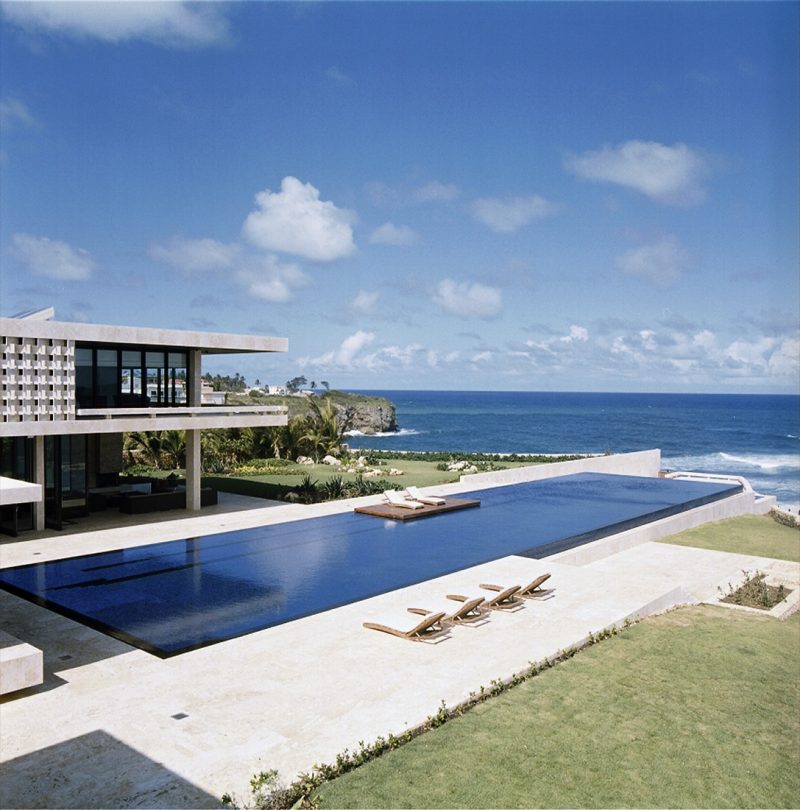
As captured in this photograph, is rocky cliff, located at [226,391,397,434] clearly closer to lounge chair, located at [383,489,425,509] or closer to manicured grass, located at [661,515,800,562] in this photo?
lounge chair, located at [383,489,425,509]

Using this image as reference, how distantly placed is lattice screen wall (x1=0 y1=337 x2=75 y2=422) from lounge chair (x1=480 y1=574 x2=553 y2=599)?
35.3 feet

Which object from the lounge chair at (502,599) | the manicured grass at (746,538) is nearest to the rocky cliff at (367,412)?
the manicured grass at (746,538)

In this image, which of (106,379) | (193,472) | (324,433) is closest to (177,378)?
(106,379)

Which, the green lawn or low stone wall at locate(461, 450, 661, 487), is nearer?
the green lawn

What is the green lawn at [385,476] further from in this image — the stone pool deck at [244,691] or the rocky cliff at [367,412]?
the rocky cliff at [367,412]

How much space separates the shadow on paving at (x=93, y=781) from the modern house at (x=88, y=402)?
340 inches

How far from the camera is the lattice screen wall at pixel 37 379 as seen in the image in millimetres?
→ 16359

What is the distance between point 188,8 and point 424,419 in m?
126

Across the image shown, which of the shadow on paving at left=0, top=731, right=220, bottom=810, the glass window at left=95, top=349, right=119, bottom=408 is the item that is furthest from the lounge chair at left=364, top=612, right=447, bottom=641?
the glass window at left=95, top=349, right=119, bottom=408

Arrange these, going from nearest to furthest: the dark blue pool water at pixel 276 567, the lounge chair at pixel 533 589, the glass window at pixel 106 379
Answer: the dark blue pool water at pixel 276 567, the lounge chair at pixel 533 589, the glass window at pixel 106 379

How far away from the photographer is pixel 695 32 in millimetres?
31891

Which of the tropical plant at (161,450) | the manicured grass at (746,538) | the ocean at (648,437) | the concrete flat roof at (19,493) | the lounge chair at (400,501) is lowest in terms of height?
the ocean at (648,437)

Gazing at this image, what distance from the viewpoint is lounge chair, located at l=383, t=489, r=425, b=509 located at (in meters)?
22.6

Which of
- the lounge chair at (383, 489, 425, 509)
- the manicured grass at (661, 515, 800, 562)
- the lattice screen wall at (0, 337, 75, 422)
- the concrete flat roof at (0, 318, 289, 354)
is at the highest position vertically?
the concrete flat roof at (0, 318, 289, 354)
